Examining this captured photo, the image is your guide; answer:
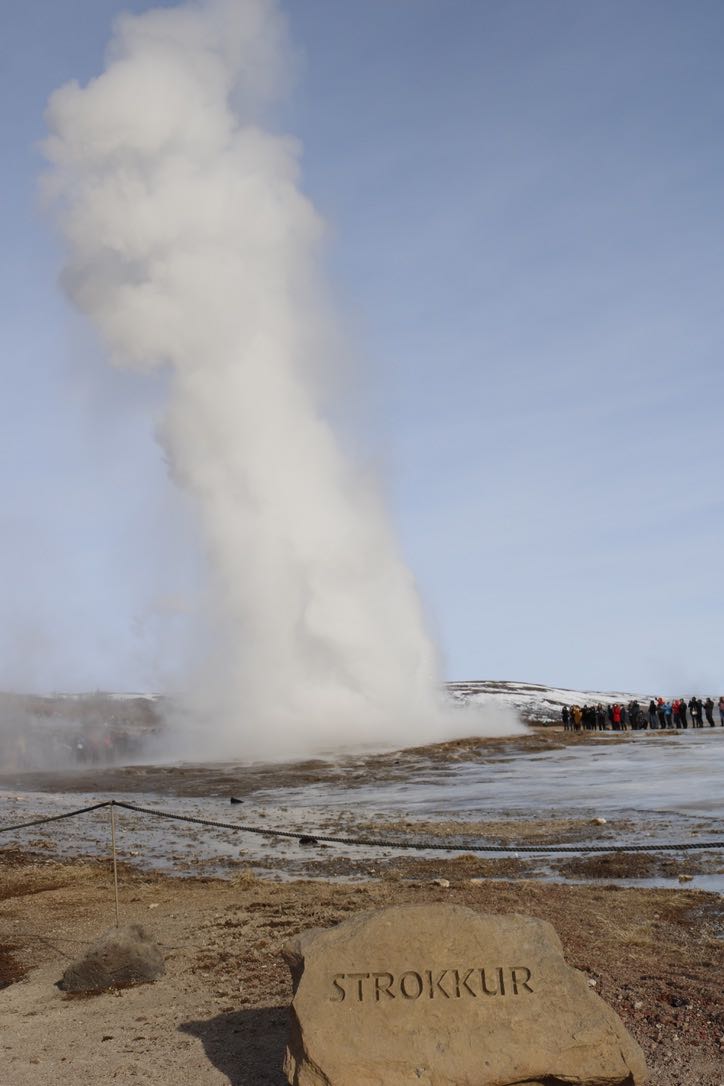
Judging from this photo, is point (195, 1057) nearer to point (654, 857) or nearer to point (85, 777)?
point (654, 857)

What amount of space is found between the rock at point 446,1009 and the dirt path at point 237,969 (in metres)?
0.74

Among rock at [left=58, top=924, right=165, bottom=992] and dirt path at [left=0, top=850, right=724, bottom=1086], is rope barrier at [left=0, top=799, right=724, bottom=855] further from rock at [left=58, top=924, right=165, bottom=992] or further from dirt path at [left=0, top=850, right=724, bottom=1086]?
rock at [left=58, top=924, right=165, bottom=992]

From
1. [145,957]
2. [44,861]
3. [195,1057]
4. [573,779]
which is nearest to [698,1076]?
[195,1057]

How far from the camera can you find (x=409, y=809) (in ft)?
71.6

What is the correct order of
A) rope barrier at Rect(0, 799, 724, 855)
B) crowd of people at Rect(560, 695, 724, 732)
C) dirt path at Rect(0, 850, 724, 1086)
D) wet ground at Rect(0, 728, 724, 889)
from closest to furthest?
dirt path at Rect(0, 850, 724, 1086) → rope barrier at Rect(0, 799, 724, 855) → wet ground at Rect(0, 728, 724, 889) → crowd of people at Rect(560, 695, 724, 732)

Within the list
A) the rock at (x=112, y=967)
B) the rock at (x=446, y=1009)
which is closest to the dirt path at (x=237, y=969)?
the rock at (x=112, y=967)

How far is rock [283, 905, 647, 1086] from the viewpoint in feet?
18.7

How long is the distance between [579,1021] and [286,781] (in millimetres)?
27556

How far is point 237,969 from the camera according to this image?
29.0 feet

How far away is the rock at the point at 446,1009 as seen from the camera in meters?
5.69

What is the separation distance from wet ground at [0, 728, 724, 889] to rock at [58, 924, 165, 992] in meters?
2.42

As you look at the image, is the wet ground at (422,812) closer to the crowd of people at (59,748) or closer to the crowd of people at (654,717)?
the crowd of people at (59,748)

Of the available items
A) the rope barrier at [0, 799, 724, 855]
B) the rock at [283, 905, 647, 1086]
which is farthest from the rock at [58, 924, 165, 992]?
the rock at [283, 905, 647, 1086]

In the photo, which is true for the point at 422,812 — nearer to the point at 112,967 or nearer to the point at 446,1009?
the point at 112,967
